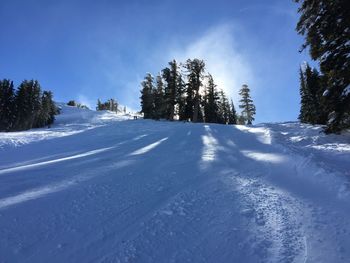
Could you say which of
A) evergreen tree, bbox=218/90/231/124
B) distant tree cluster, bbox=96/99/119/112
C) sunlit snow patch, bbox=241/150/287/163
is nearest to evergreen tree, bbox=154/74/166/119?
evergreen tree, bbox=218/90/231/124

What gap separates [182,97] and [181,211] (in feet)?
144

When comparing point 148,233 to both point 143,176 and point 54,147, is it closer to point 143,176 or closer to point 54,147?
point 143,176

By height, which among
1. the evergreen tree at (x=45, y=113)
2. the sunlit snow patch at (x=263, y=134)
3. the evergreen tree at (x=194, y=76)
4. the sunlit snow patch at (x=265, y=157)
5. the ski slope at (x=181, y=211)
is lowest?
the ski slope at (x=181, y=211)

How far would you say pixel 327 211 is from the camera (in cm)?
572

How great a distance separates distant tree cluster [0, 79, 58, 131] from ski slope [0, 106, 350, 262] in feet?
154

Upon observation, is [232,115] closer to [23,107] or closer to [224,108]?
[224,108]

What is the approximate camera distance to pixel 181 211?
6090mm

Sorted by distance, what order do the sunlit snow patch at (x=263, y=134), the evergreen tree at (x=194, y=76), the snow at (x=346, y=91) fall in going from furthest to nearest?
the evergreen tree at (x=194, y=76), the sunlit snow patch at (x=263, y=134), the snow at (x=346, y=91)

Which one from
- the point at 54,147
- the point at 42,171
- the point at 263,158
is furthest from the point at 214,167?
the point at 54,147

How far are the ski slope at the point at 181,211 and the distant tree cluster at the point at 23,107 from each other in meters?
47.1

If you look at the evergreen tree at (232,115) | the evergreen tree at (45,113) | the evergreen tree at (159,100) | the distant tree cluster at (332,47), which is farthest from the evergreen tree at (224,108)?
the distant tree cluster at (332,47)

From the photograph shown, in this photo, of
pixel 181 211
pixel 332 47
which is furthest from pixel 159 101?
pixel 181 211

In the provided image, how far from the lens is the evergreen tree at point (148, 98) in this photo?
54.5 m

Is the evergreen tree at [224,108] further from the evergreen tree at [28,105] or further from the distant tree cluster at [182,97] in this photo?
the evergreen tree at [28,105]
